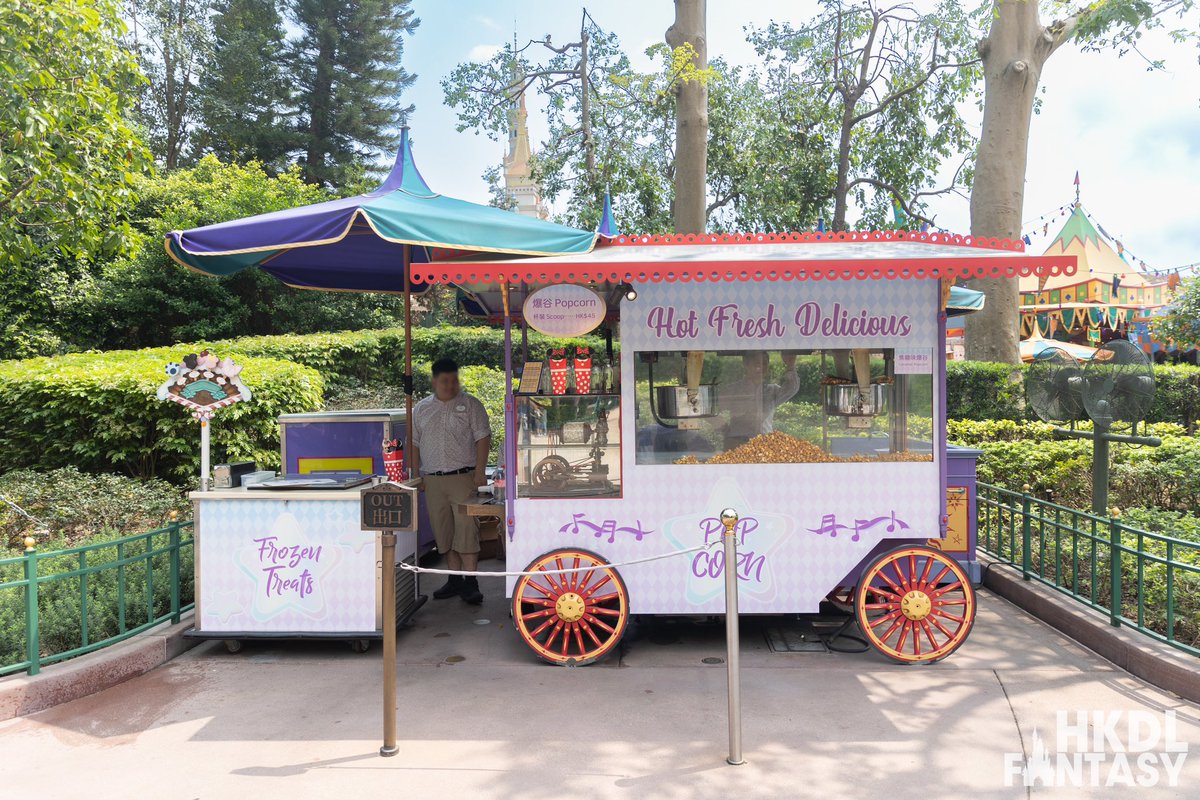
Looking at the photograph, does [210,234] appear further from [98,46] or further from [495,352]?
[495,352]

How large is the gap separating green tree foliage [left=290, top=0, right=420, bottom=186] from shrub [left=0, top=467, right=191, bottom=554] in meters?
24.4

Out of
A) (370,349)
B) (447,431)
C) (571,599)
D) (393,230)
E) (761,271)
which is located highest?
(370,349)

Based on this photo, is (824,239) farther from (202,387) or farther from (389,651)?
(202,387)

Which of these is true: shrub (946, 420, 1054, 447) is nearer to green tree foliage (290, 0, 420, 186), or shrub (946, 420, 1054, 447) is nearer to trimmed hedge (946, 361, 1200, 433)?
trimmed hedge (946, 361, 1200, 433)

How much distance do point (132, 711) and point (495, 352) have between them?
15.8m

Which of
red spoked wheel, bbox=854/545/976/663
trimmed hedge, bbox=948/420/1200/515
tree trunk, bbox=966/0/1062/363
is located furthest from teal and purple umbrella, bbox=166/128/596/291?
tree trunk, bbox=966/0/1062/363

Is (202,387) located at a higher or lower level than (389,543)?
higher

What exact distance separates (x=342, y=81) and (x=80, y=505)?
93.7 ft

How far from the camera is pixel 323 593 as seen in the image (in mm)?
5098

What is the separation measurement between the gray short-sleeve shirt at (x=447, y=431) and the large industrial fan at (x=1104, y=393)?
465 cm

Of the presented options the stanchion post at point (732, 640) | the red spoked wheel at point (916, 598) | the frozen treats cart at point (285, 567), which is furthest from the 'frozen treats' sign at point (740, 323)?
the frozen treats cart at point (285, 567)

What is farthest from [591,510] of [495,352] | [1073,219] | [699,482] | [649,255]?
[1073,219]

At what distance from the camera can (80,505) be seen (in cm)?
709

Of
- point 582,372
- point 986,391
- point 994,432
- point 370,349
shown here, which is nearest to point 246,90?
point 370,349
